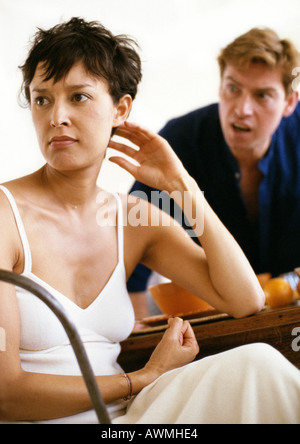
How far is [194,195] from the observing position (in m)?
1.49

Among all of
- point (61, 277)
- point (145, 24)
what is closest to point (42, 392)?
point (61, 277)

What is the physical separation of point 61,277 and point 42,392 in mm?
290

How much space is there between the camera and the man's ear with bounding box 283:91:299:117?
2391mm

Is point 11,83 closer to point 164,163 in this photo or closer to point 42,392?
point 164,163

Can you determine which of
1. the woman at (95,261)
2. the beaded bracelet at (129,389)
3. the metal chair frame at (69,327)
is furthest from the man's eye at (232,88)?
the metal chair frame at (69,327)

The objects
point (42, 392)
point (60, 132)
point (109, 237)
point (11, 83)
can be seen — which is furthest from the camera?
point (11, 83)

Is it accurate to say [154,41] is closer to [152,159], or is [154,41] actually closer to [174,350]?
[152,159]

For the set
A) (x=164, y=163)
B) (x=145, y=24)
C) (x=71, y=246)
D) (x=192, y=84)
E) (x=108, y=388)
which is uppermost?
(x=145, y=24)

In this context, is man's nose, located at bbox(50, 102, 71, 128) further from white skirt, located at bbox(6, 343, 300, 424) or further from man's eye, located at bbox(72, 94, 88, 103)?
white skirt, located at bbox(6, 343, 300, 424)

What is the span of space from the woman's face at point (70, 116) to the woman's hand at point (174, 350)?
0.44 meters

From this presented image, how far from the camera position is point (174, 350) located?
128 cm

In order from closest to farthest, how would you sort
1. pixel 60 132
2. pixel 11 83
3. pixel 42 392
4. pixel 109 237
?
pixel 42 392 → pixel 60 132 → pixel 109 237 → pixel 11 83

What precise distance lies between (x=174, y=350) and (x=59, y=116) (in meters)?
0.58

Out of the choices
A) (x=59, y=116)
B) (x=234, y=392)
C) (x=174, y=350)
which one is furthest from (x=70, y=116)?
(x=234, y=392)
